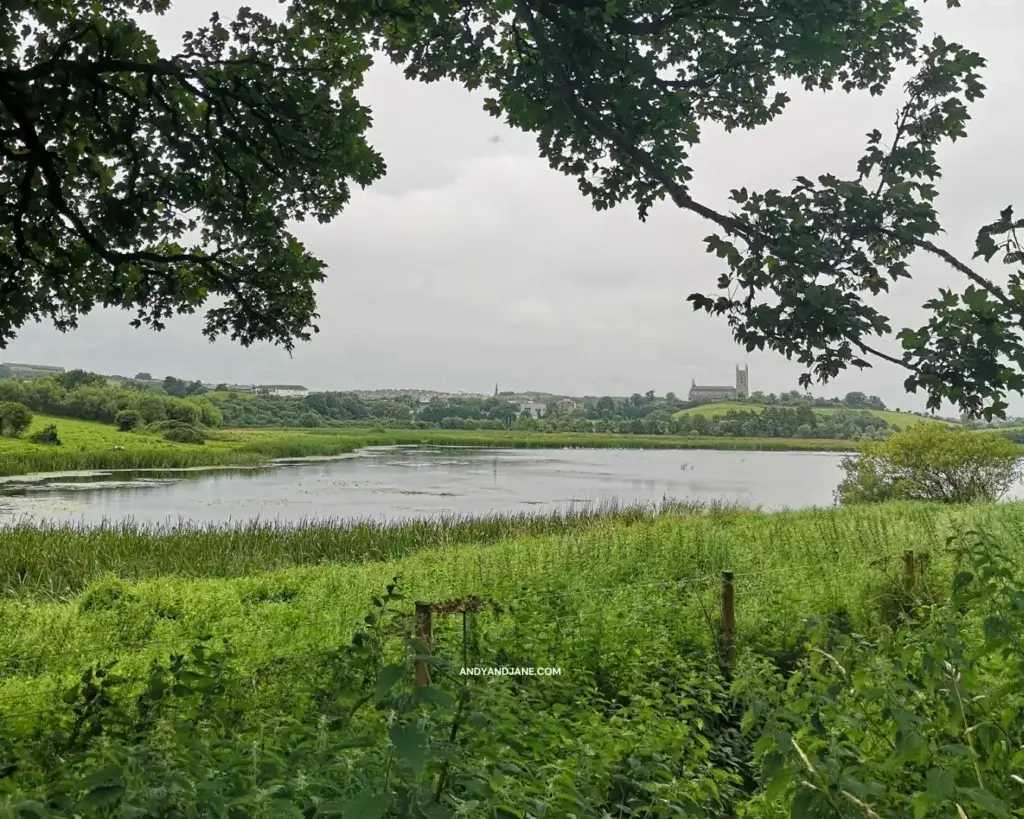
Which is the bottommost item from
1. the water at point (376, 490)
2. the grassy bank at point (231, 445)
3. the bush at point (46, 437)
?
the water at point (376, 490)

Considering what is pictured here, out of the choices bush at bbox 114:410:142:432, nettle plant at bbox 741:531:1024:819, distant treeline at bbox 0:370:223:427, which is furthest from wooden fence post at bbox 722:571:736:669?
bush at bbox 114:410:142:432

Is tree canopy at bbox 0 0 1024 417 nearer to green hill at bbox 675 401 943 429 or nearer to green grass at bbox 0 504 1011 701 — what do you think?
green grass at bbox 0 504 1011 701

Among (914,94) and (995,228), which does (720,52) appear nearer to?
(914,94)

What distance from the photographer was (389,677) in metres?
1.35

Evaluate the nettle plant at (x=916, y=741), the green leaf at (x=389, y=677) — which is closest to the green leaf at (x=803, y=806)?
the nettle plant at (x=916, y=741)

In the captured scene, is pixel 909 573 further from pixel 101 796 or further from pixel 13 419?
pixel 13 419

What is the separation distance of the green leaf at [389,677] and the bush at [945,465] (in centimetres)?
1949

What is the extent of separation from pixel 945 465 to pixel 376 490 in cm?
1980

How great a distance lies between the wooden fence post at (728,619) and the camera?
4.79 metres

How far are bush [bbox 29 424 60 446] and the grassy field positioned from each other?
2909cm

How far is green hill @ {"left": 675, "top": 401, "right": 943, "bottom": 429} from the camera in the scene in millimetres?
21086

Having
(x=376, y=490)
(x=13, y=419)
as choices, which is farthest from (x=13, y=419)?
(x=376, y=490)

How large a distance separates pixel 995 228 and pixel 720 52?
5.73 ft

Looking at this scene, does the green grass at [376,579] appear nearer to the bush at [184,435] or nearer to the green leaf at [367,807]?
the green leaf at [367,807]
